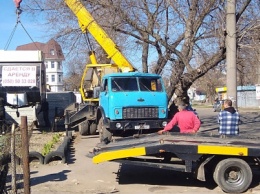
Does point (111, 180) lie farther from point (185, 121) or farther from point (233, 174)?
point (233, 174)

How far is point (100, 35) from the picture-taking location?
1967 cm

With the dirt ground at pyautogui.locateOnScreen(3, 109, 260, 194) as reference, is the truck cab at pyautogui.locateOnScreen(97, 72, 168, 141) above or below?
above

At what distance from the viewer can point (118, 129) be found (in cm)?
1527

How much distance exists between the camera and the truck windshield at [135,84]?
16.1m

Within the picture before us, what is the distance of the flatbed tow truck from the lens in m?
9.03

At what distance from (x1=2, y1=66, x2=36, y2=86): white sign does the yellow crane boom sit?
299 centimetres

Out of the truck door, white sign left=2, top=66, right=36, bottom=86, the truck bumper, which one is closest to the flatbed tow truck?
the truck bumper

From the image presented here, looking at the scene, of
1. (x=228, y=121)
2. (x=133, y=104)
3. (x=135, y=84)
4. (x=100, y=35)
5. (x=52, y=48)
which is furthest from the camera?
(x=52, y=48)

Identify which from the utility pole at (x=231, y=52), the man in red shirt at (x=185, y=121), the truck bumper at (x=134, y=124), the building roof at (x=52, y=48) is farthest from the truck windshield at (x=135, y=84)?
the building roof at (x=52, y=48)

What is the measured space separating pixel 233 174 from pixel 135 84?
752 cm

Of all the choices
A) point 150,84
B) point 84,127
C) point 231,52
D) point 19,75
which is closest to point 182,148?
point 231,52

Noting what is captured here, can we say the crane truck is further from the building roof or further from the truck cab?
the building roof

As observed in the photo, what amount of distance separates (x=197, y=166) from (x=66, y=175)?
3.41 meters

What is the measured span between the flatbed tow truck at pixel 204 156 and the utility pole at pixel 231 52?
359 centimetres
